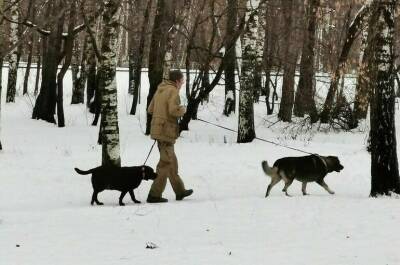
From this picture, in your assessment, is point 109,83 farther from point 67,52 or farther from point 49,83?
point 49,83

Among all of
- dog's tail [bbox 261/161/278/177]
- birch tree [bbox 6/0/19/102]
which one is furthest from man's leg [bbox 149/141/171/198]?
birch tree [bbox 6/0/19/102]

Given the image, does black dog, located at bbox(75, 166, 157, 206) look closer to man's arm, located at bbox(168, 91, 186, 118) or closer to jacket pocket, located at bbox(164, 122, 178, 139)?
jacket pocket, located at bbox(164, 122, 178, 139)

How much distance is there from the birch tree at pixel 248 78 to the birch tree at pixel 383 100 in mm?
7007

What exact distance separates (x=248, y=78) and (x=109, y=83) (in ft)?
18.5

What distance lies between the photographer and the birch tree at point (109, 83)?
11328mm

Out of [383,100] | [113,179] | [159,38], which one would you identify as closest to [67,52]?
[159,38]

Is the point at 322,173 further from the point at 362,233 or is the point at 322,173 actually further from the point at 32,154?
the point at 32,154

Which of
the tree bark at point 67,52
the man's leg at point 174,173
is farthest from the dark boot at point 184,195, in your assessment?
the tree bark at point 67,52

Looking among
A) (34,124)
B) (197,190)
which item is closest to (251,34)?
(197,190)

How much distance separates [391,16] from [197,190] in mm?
4553

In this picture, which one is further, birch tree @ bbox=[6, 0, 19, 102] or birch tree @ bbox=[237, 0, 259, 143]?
birch tree @ bbox=[6, 0, 19, 102]

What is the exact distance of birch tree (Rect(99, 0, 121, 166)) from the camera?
11.3m

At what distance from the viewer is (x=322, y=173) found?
9742 millimetres

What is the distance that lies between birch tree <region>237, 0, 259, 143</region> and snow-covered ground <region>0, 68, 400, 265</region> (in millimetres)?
1313
